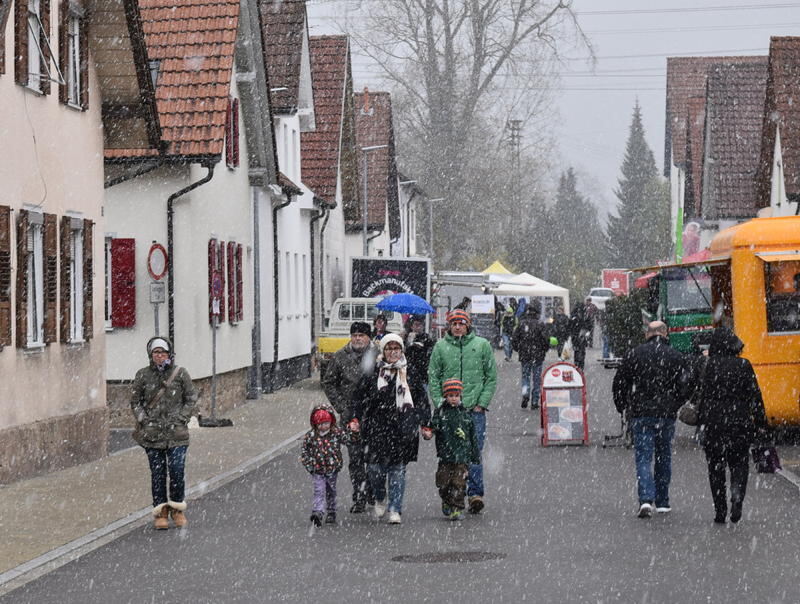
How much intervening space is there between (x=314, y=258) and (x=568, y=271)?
7961cm

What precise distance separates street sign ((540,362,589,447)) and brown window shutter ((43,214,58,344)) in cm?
624

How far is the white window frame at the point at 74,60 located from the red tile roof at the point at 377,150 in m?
37.1

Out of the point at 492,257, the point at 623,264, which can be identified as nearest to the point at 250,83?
the point at 492,257

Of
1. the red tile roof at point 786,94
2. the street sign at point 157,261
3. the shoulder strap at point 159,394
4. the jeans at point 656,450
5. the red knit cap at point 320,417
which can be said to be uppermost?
the red tile roof at point 786,94

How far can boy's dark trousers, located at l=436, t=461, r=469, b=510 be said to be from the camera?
14.0 m

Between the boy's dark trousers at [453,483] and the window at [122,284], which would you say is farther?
the window at [122,284]

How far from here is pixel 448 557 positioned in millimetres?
11641

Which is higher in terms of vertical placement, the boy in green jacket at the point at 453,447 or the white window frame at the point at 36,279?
the white window frame at the point at 36,279

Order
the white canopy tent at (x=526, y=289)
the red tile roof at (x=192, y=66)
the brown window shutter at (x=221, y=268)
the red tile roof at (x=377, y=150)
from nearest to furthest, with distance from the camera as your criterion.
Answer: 1. the red tile roof at (x=192, y=66)
2. the brown window shutter at (x=221, y=268)
3. the red tile roof at (x=377, y=150)
4. the white canopy tent at (x=526, y=289)

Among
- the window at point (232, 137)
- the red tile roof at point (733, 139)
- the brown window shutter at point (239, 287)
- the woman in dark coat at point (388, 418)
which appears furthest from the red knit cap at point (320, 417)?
the red tile roof at point (733, 139)

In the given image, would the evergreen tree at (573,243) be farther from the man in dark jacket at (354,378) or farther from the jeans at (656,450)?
the jeans at (656,450)

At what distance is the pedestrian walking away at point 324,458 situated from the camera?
13.8 meters

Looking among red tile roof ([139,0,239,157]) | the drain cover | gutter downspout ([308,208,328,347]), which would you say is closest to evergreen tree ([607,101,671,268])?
gutter downspout ([308,208,328,347])

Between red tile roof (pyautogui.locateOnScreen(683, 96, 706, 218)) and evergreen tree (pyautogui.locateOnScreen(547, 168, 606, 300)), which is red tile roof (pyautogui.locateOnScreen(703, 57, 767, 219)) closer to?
red tile roof (pyautogui.locateOnScreen(683, 96, 706, 218))
